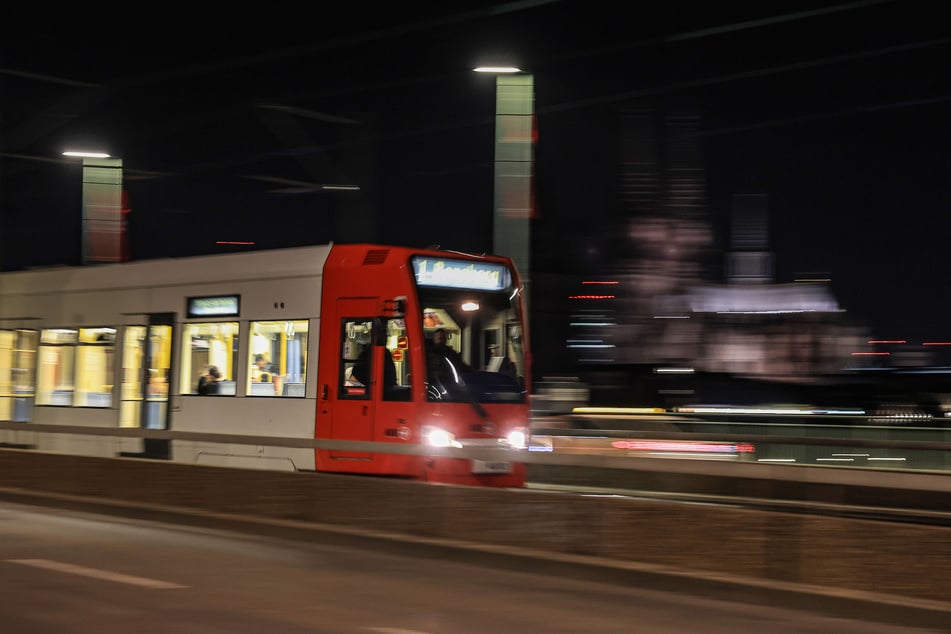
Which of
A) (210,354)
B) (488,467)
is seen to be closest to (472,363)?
(488,467)

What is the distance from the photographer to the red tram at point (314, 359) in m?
15.8

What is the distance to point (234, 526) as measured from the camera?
42.2ft

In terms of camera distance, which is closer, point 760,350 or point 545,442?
point 545,442

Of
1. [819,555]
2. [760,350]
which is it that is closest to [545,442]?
[819,555]

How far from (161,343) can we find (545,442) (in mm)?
6555

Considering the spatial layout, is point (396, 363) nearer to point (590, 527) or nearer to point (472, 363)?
point (472, 363)

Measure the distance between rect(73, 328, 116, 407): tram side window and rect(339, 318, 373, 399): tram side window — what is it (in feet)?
16.3

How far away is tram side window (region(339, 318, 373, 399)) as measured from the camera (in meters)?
16.1

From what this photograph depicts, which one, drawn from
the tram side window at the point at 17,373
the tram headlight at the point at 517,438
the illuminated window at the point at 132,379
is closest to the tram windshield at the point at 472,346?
the tram headlight at the point at 517,438

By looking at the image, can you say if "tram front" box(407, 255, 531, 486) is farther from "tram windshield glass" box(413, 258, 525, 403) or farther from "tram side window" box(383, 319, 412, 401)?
"tram side window" box(383, 319, 412, 401)

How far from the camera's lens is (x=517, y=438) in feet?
54.2

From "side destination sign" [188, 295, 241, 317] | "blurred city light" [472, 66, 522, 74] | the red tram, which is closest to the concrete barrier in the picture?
the red tram

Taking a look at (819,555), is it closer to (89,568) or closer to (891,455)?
(89,568)

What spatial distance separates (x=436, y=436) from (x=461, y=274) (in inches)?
81.0
